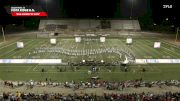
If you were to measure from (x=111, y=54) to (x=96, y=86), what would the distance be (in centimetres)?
1970

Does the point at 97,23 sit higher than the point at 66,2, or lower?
lower

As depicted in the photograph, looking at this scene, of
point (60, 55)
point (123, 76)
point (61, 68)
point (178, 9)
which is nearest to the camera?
point (123, 76)

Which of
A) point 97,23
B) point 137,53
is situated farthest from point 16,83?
point 97,23

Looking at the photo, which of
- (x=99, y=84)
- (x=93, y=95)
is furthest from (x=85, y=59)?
(x=93, y=95)

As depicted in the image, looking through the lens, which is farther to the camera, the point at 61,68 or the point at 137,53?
the point at 137,53

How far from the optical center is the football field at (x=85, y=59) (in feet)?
146

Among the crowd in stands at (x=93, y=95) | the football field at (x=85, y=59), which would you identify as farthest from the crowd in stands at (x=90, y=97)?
the football field at (x=85, y=59)

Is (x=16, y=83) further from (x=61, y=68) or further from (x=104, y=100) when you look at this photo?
(x=104, y=100)

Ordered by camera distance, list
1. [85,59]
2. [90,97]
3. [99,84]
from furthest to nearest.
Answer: [85,59]
[99,84]
[90,97]

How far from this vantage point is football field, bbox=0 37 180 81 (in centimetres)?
4444

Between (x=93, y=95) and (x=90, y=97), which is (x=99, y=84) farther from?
(x=90, y=97)

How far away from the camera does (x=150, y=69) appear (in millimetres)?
48219

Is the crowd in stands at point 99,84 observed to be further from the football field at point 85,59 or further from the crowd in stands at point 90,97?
the crowd in stands at point 90,97

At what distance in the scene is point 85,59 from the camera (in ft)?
175
